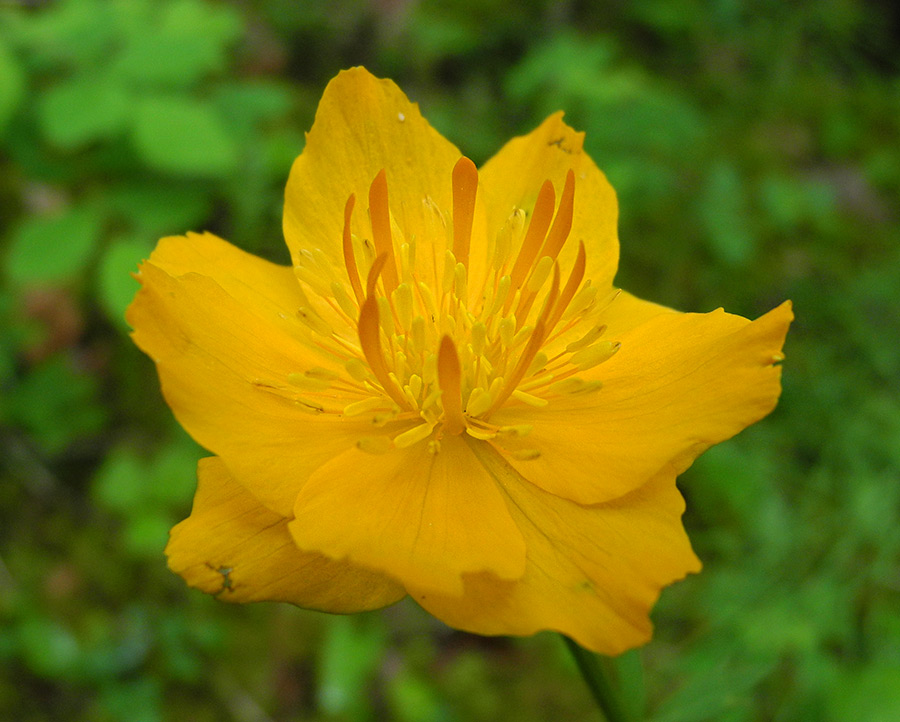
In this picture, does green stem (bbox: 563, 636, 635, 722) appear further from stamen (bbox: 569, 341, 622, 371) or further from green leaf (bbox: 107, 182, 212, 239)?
green leaf (bbox: 107, 182, 212, 239)

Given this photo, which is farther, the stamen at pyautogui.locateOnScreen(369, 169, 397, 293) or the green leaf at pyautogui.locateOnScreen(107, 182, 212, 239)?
the green leaf at pyautogui.locateOnScreen(107, 182, 212, 239)

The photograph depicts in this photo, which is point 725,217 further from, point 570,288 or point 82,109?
point 82,109

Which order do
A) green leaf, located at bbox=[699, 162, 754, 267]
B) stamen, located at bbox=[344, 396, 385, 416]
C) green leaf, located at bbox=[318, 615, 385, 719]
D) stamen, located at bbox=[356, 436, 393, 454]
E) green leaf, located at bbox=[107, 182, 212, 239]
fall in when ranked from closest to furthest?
stamen, located at bbox=[356, 436, 393, 454], stamen, located at bbox=[344, 396, 385, 416], green leaf, located at bbox=[318, 615, 385, 719], green leaf, located at bbox=[107, 182, 212, 239], green leaf, located at bbox=[699, 162, 754, 267]

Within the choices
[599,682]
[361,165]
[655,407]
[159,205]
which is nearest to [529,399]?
[655,407]

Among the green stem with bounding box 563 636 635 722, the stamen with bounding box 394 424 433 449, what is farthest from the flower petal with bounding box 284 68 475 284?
the green stem with bounding box 563 636 635 722

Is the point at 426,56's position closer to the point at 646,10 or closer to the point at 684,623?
the point at 646,10
